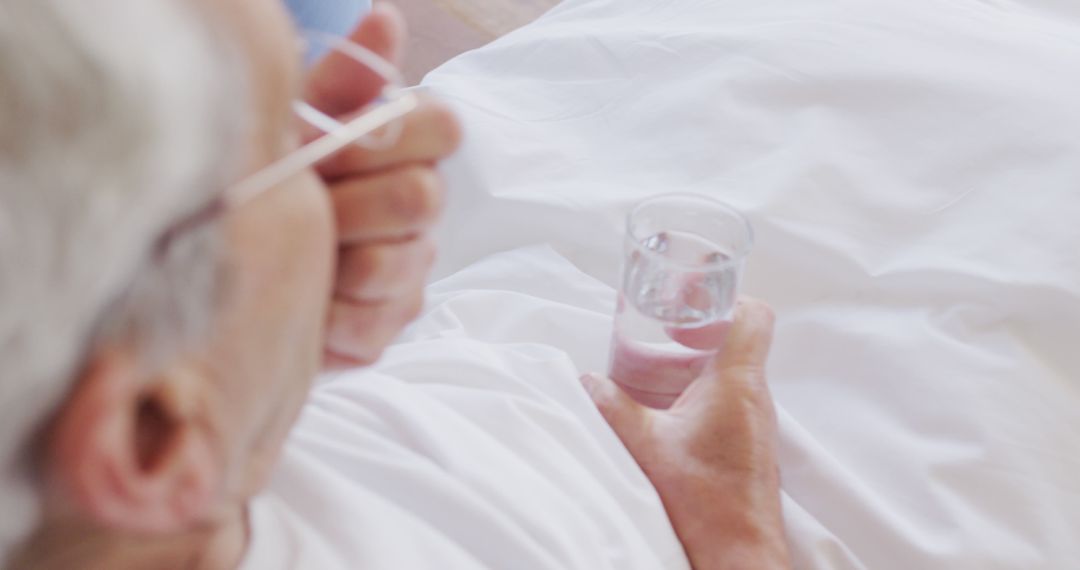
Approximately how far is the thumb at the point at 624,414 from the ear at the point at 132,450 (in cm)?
47

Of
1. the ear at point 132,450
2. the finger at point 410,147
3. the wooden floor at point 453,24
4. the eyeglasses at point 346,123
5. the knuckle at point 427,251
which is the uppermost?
the eyeglasses at point 346,123

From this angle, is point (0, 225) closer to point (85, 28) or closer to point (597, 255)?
point (85, 28)

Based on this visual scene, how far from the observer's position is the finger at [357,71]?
714mm

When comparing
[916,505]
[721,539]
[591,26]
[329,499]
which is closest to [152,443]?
[329,499]

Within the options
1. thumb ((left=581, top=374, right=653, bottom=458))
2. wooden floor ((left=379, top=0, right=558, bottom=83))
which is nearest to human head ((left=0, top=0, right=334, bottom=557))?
thumb ((left=581, top=374, right=653, bottom=458))

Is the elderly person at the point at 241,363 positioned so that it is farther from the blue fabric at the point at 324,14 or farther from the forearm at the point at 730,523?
the blue fabric at the point at 324,14

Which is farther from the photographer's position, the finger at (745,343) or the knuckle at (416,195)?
the finger at (745,343)

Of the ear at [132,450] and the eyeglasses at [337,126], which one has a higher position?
the eyeglasses at [337,126]

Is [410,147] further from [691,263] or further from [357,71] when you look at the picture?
[691,263]

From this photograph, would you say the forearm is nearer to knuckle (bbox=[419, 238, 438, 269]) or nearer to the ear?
knuckle (bbox=[419, 238, 438, 269])

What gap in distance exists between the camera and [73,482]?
491mm

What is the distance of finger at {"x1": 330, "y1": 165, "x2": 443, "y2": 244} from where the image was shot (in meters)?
0.65

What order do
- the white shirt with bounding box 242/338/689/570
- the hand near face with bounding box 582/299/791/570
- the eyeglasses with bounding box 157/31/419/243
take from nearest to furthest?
1. the eyeglasses with bounding box 157/31/419/243
2. the white shirt with bounding box 242/338/689/570
3. the hand near face with bounding box 582/299/791/570

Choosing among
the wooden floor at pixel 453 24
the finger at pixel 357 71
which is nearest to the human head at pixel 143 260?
the finger at pixel 357 71
